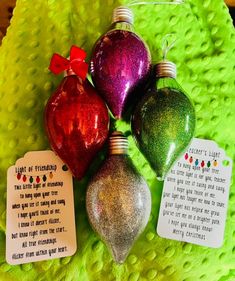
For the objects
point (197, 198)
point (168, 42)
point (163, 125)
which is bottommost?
point (197, 198)

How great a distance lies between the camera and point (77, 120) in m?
0.56

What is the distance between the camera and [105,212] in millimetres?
545

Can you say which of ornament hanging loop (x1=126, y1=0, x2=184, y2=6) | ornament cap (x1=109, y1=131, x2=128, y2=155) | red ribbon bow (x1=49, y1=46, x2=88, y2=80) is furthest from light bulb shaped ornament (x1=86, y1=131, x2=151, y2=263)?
ornament hanging loop (x1=126, y1=0, x2=184, y2=6)

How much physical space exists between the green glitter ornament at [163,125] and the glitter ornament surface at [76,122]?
50mm

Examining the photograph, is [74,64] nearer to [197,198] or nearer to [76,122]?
[76,122]

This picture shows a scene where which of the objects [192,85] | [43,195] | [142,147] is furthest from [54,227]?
→ [192,85]

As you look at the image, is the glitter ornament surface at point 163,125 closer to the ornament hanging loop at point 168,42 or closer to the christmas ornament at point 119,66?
the christmas ornament at point 119,66

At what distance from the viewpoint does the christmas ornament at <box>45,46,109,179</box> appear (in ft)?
1.84

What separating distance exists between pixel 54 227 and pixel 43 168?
0.08 m

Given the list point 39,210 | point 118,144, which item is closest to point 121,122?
point 118,144

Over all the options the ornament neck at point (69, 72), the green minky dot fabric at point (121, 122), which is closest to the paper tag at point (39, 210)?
the green minky dot fabric at point (121, 122)

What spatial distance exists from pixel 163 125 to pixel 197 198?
156 mm

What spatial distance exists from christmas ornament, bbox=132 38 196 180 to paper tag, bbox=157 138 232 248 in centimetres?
8

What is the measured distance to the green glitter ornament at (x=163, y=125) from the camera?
1.82 feet
